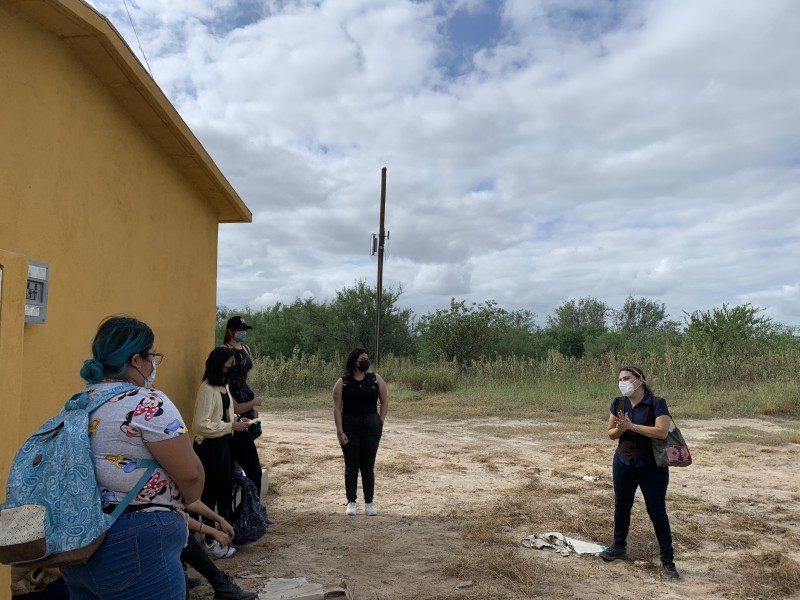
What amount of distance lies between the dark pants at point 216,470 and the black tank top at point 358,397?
1.57 m

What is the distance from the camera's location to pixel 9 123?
3322 millimetres

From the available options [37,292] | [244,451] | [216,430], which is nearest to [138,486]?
[37,292]

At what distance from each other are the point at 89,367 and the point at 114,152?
8.69 ft

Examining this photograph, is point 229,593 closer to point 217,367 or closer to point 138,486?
point 217,367

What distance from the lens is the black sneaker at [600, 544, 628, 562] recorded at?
5.41 m

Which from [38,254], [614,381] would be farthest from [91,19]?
[614,381]

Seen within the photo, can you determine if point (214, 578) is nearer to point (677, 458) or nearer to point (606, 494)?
point (677, 458)

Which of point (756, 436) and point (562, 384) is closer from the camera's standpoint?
point (756, 436)

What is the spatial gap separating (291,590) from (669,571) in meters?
3.02

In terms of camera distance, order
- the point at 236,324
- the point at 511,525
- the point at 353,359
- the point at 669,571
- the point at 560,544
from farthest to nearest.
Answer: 1. the point at 353,359
2. the point at 511,525
3. the point at 236,324
4. the point at 560,544
5. the point at 669,571

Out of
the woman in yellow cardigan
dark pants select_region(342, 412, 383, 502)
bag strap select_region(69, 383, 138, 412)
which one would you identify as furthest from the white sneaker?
bag strap select_region(69, 383, 138, 412)

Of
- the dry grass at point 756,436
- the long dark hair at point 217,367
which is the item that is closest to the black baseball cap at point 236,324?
the long dark hair at point 217,367

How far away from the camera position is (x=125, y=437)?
228cm

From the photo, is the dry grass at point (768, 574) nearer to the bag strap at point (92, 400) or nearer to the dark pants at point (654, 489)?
the dark pants at point (654, 489)
